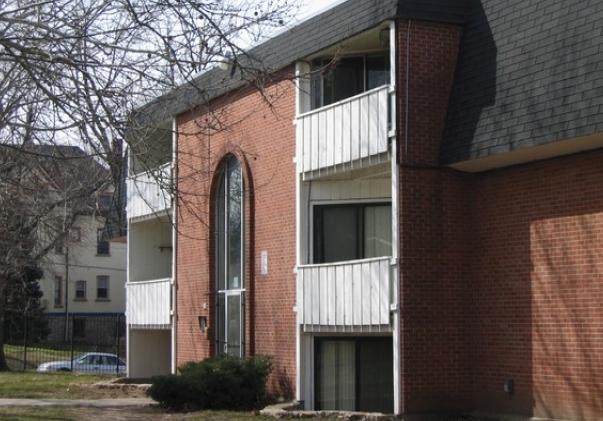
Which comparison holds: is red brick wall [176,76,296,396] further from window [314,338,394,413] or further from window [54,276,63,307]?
window [54,276,63,307]

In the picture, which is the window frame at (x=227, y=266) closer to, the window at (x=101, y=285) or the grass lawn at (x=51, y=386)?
the grass lawn at (x=51, y=386)

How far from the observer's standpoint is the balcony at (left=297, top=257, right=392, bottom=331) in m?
19.2

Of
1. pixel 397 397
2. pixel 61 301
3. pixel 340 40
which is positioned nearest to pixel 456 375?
pixel 397 397

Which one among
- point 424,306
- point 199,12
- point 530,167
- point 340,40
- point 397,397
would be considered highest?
point 340,40


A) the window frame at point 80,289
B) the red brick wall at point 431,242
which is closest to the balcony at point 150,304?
the red brick wall at point 431,242

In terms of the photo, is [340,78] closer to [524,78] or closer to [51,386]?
[524,78]

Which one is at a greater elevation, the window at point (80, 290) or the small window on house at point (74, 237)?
the small window on house at point (74, 237)

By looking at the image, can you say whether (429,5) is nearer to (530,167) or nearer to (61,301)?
(530,167)

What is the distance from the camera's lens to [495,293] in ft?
62.1

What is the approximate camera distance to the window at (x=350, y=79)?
21.3 m

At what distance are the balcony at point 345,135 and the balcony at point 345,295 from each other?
1.85 m

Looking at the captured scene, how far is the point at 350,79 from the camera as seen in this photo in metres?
21.6

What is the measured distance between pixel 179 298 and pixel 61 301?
4331 centimetres

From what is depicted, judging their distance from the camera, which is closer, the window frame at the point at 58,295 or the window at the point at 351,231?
the window at the point at 351,231
